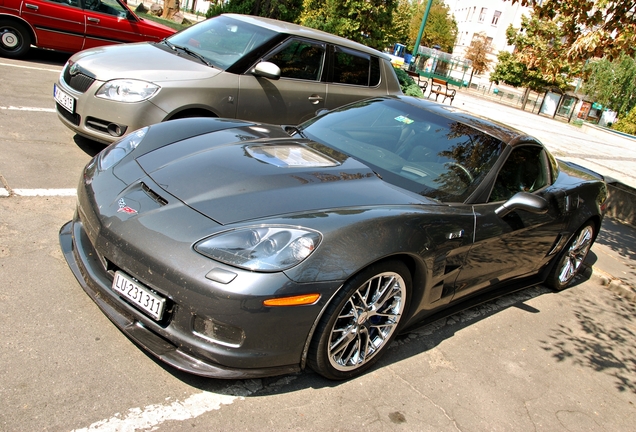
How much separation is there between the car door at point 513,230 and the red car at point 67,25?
8066 millimetres

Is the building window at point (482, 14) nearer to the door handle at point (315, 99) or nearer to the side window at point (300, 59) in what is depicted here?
the side window at point (300, 59)

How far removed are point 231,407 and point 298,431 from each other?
0.34 m

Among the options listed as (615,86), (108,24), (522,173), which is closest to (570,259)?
(522,173)

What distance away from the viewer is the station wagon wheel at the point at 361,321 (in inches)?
106

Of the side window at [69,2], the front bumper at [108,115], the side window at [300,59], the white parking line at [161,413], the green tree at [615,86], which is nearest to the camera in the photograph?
the white parking line at [161,413]

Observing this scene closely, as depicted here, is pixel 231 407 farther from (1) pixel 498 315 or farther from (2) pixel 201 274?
(1) pixel 498 315

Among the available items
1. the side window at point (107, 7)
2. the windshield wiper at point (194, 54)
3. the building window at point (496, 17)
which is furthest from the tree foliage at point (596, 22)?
the building window at point (496, 17)

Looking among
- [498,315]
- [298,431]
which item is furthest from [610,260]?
[298,431]

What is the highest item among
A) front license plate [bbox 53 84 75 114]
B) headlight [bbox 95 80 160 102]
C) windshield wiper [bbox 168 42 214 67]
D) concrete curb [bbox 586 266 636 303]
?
windshield wiper [bbox 168 42 214 67]

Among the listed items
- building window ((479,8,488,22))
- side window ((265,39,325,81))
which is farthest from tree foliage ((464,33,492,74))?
side window ((265,39,325,81))

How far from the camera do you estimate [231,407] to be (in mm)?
2576

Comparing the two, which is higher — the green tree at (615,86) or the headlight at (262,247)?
the green tree at (615,86)

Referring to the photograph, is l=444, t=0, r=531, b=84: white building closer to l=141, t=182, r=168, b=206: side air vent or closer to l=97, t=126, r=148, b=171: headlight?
l=97, t=126, r=148, b=171: headlight

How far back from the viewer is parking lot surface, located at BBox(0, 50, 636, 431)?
2.44 meters
